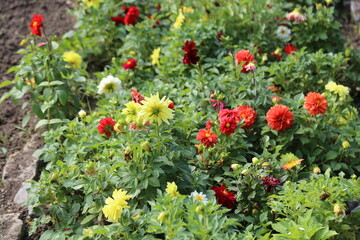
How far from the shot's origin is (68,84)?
3766 mm

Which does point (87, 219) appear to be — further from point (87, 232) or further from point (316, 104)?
point (316, 104)

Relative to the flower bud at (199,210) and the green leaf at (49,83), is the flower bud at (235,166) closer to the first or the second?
the flower bud at (199,210)

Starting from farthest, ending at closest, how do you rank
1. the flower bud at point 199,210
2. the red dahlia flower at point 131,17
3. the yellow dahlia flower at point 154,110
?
the red dahlia flower at point 131,17, the yellow dahlia flower at point 154,110, the flower bud at point 199,210

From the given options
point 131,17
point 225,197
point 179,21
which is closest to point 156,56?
point 179,21

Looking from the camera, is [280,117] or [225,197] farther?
[280,117]

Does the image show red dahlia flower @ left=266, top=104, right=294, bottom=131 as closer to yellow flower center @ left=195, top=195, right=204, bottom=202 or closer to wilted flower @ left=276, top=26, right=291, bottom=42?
yellow flower center @ left=195, top=195, right=204, bottom=202

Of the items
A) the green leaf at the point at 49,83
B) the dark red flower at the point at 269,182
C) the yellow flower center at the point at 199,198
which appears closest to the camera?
the yellow flower center at the point at 199,198

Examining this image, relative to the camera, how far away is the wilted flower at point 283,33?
4125mm

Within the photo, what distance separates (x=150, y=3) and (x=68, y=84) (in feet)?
4.78

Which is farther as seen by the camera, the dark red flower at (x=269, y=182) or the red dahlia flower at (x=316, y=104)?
the red dahlia flower at (x=316, y=104)

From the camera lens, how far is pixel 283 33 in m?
4.13

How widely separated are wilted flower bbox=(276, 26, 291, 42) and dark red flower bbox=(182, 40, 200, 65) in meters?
0.93

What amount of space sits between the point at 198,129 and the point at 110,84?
0.69 meters

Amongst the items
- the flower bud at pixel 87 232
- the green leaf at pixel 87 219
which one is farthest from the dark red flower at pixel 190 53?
the flower bud at pixel 87 232
